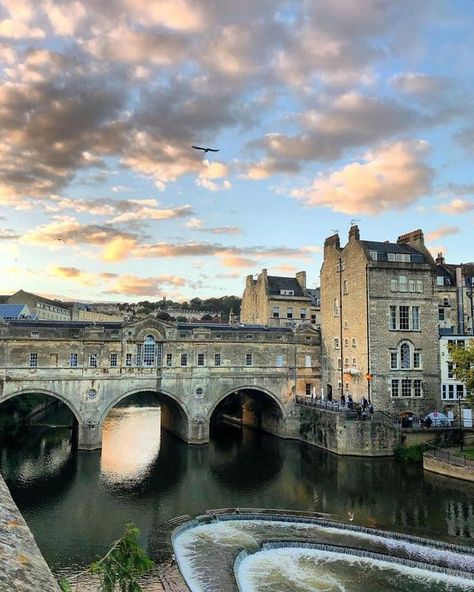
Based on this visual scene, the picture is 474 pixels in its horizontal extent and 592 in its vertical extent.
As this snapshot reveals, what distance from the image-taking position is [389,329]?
47.2 m

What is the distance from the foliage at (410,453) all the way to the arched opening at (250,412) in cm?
1259

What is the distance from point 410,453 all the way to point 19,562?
39634mm

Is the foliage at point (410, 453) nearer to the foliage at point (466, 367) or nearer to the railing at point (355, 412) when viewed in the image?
the railing at point (355, 412)

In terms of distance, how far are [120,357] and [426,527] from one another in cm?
2843

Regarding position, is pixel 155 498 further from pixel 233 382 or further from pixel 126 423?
pixel 126 423

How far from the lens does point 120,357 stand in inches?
1812

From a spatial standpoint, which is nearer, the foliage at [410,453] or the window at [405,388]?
the foliage at [410,453]

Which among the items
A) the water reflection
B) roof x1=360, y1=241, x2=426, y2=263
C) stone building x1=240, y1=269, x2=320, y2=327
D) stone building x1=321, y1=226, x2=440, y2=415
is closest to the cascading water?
the water reflection

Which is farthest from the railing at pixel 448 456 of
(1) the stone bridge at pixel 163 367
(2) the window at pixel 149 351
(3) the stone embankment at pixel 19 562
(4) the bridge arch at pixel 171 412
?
(3) the stone embankment at pixel 19 562

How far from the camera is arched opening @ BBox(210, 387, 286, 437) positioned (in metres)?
52.2

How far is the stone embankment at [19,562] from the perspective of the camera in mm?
5086

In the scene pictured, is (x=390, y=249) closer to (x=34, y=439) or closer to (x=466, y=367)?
(x=466, y=367)

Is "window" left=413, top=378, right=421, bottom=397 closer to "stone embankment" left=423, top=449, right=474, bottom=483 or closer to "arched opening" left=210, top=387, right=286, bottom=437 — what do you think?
"stone embankment" left=423, top=449, right=474, bottom=483

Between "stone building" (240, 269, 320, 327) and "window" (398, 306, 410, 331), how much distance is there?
75.4 ft
